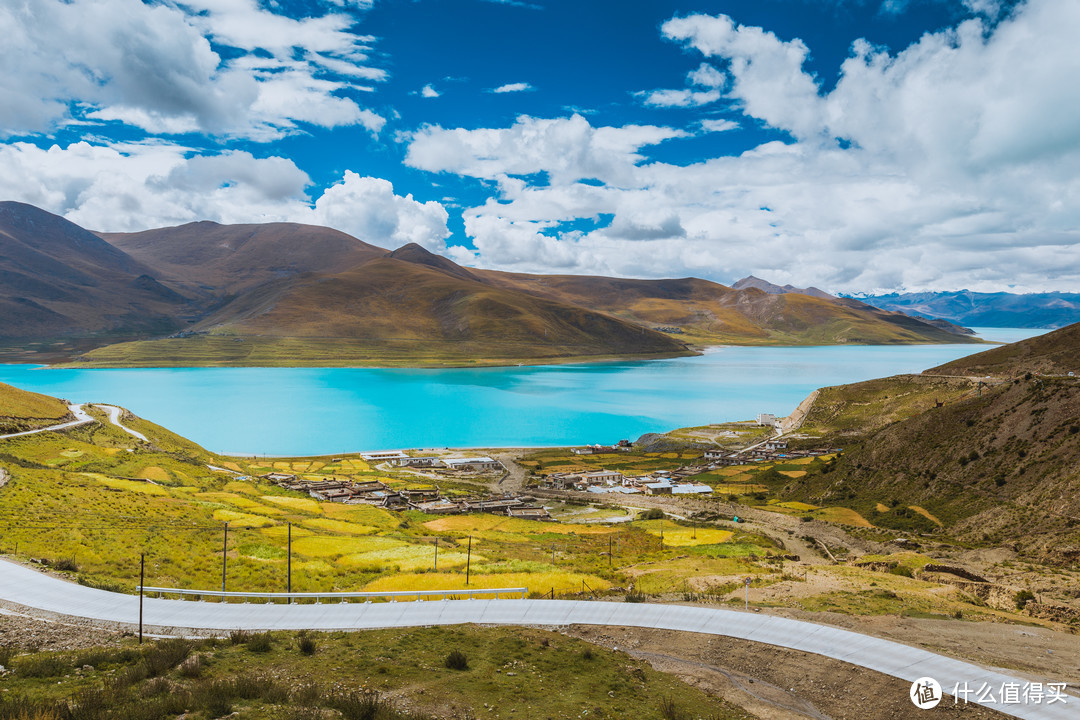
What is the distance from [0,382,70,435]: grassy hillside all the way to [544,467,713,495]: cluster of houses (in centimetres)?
5329

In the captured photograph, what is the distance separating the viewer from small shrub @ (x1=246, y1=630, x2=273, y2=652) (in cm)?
1652

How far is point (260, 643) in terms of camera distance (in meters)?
16.6

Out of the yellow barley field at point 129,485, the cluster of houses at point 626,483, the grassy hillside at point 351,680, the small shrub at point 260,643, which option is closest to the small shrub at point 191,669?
the grassy hillside at point 351,680

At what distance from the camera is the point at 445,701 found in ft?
45.7

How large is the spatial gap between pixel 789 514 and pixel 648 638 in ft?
128

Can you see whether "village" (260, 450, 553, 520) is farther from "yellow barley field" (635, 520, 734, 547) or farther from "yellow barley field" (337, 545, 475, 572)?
"yellow barley field" (337, 545, 475, 572)

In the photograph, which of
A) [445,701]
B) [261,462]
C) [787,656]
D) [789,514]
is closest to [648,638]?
[787,656]

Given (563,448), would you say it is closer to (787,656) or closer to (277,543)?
(277,543)

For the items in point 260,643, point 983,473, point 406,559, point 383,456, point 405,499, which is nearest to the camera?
point 260,643

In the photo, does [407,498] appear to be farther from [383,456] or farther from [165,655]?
[165,655]

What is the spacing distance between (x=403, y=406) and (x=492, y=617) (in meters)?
127

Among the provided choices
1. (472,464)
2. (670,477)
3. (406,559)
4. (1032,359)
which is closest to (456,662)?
(406,559)

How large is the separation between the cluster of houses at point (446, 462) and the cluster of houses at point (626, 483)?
10.3 meters

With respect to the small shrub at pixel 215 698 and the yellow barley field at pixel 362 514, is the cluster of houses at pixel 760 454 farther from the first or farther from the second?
the small shrub at pixel 215 698
